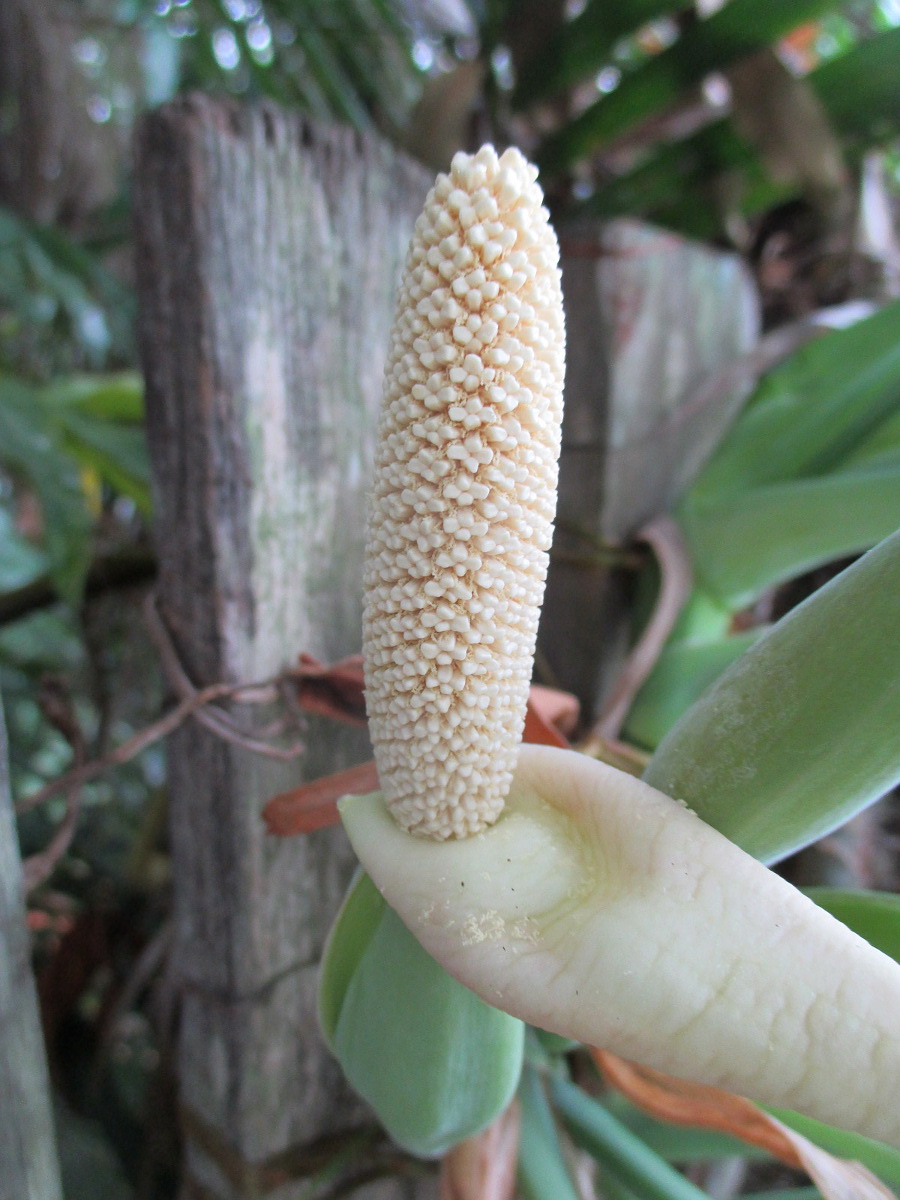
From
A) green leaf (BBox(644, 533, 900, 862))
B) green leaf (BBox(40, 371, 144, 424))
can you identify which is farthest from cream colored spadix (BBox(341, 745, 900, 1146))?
green leaf (BBox(40, 371, 144, 424))

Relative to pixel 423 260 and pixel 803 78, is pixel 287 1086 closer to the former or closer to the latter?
pixel 423 260

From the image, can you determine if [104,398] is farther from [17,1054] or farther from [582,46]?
[17,1054]

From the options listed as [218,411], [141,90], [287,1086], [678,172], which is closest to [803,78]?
[678,172]

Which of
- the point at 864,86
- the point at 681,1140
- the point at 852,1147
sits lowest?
the point at 681,1140

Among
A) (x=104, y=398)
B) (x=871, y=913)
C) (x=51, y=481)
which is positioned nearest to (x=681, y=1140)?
(x=871, y=913)

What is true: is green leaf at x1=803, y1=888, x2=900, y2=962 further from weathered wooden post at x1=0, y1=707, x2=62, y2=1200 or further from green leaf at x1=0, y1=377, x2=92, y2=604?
green leaf at x1=0, y1=377, x2=92, y2=604
